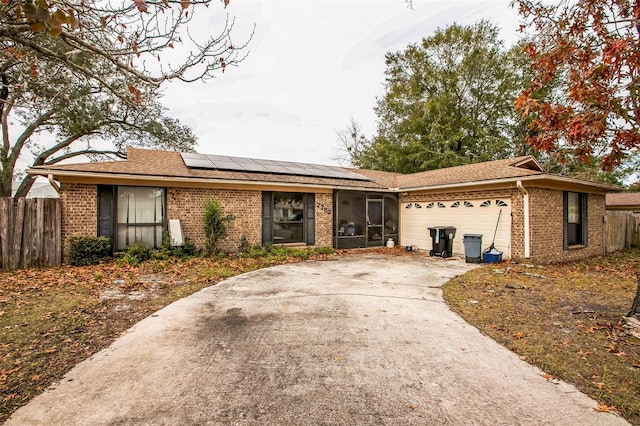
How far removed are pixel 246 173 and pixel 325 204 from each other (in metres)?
3.35

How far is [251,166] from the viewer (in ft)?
41.5

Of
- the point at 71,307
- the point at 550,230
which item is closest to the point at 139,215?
the point at 71,307

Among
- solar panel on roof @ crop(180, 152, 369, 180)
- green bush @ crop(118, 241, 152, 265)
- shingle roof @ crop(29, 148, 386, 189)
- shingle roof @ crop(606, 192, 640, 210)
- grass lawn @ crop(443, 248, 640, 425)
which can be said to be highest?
solar panel on roof @ crop(180, 152, 369, 180)

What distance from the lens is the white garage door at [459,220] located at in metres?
10.1

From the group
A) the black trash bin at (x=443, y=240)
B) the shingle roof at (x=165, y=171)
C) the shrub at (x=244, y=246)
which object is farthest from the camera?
the black trash bin at (x=443, y=240)

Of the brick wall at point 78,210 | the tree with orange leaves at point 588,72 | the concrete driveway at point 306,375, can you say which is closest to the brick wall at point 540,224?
the tree with orange leaves at point 588,72

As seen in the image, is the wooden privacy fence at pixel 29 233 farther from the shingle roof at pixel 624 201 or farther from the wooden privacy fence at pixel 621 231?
the shingle roof at pixel 624 201

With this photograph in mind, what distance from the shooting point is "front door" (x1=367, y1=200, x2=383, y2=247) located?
43.9 feet

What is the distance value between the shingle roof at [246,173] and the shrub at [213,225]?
3.05 feet

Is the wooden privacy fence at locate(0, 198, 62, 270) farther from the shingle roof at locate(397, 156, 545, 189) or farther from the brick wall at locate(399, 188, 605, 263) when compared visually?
the brick wall at locate(399, 188, 605, 263)

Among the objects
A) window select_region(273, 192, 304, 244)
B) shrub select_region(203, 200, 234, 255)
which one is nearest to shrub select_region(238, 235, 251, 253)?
shrub select_region(203, 200, 234, 255)

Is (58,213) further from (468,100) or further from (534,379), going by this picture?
(468,100)

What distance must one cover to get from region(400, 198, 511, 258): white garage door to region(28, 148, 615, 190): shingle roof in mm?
876

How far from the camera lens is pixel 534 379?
9.73 feet
